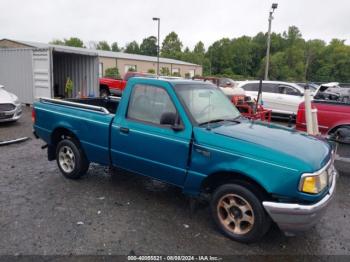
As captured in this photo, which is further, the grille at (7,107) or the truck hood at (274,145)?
the grille at (7,107)

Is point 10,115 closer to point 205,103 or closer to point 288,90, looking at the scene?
point 205,103

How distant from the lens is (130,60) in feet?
143

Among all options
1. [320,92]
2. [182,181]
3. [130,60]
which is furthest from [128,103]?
[130,60]

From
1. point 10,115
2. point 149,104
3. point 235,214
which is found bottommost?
point 235,214

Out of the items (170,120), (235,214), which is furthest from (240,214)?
(170,120)

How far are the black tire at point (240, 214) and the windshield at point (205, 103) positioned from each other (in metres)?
0.95

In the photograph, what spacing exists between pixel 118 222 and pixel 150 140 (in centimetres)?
115

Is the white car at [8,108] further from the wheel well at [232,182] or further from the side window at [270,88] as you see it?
the side window at [270,88]

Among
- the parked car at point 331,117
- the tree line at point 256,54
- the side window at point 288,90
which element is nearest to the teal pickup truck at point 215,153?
the parked car at point 331,117

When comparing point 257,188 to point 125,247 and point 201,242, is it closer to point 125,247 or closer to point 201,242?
point 201,242

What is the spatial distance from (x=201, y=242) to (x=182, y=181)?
2.54 ft

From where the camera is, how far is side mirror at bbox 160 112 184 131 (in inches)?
144

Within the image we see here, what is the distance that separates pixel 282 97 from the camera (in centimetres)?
1280

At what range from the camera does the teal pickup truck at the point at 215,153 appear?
3111 millimetres
